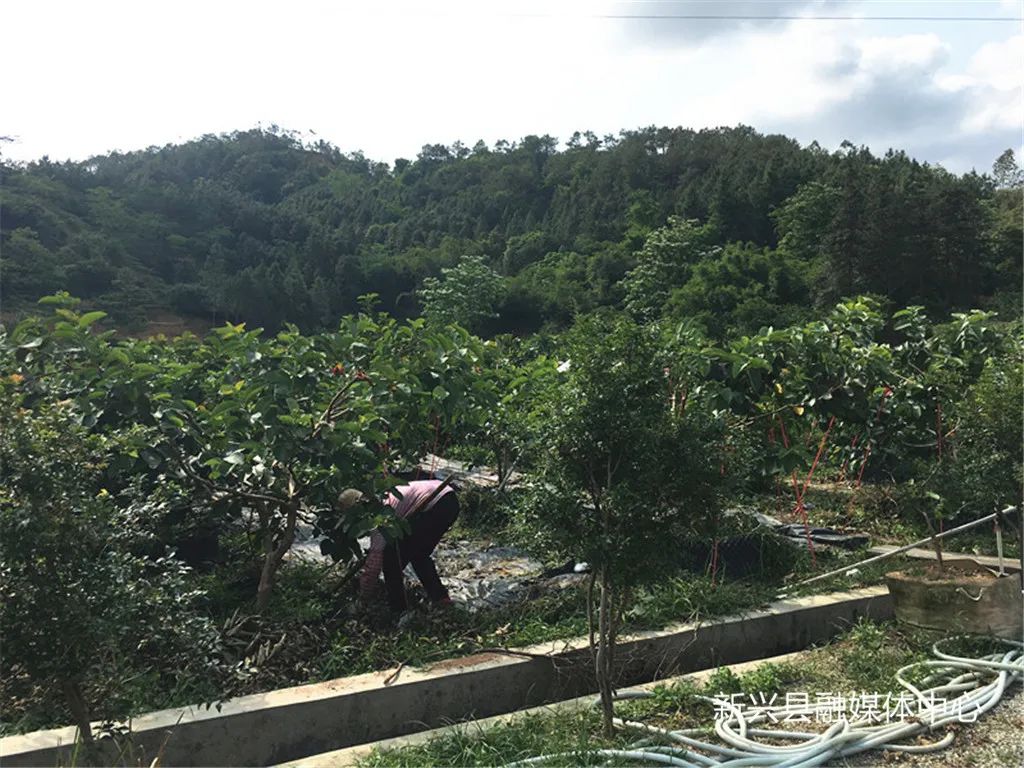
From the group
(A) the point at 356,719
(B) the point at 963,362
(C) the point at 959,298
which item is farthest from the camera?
(C) the point at 959,298

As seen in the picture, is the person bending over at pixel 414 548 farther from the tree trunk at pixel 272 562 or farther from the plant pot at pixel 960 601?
the plant pot at pixel 960 601

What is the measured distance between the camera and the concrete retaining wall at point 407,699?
335 centimetres

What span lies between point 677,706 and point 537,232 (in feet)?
159

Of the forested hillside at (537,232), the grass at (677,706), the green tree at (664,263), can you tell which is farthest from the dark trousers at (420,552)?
the green tree at (664,263)

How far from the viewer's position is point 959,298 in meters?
30.6

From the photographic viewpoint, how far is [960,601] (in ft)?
14.0

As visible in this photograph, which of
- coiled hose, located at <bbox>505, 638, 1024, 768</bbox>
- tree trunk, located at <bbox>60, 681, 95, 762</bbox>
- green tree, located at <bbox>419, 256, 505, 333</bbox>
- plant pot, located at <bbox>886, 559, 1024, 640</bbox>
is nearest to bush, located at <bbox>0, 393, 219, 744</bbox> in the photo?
tree trunk, located at <bbox>60, 681, 95, 762</bbox>

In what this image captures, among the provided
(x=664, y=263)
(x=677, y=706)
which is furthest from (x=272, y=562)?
(x=664, y=263)

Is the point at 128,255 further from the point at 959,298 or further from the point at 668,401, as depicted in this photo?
the point at 668,401

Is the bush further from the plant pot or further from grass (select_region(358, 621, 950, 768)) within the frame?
the plant pot

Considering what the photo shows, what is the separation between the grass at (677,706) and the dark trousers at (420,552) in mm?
1287

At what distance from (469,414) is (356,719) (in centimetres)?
188

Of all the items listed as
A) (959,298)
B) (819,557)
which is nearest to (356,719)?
(819,557)

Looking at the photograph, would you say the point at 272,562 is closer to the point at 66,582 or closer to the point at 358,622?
the point at 358,622
